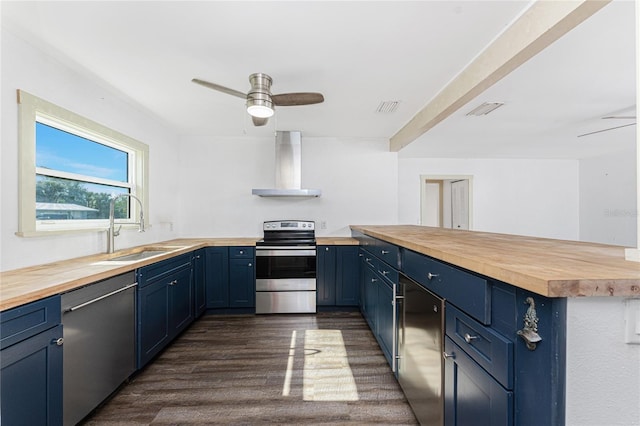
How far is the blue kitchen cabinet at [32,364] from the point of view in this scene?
1.11 m

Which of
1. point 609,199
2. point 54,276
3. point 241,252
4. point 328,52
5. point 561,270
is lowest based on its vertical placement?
point 241,252

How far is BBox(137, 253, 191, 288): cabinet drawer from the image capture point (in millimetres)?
2086

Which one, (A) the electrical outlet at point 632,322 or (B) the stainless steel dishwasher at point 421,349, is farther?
(B) the stainless steel dishwasher at point 421,349

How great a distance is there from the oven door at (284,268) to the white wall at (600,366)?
9.05ft

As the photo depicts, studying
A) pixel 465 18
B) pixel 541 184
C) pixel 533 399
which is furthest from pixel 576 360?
pixel 541 184

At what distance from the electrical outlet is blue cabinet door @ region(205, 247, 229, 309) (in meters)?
3.29

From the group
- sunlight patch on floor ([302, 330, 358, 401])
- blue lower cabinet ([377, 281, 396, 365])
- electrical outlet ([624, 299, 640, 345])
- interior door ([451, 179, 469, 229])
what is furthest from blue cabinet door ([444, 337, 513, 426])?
interior door ([451, 179, 469, 229])

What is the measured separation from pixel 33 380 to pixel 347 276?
276 cm

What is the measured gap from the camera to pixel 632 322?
29.0 inches

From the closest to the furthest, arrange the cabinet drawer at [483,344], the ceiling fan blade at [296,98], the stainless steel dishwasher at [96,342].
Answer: the cabinet drawer at [483,344] → the stainless steel dishwasher at [96,342] → the ceiling fan blade at [296,98]

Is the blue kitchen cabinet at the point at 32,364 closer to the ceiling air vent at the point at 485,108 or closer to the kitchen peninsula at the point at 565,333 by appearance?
the kitchen peninsula at the point at 565,333

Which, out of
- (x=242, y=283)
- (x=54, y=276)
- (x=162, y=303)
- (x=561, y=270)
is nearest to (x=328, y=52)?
(x=561, y=270)

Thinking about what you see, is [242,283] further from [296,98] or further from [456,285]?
[456,285]

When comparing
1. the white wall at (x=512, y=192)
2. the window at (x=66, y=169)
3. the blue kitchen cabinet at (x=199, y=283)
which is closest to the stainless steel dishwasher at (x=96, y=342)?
the window at (x=66, y=169)
